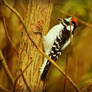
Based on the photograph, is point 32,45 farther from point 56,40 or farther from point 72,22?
point 72,22

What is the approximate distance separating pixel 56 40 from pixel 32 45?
0.18m

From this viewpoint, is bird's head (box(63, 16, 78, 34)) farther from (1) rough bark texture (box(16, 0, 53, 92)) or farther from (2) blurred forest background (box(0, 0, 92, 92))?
(1) rough bark texture (box(16, 0, 53, 92))

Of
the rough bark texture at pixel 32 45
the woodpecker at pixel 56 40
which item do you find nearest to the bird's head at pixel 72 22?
the woodpecker at pixel 56 40

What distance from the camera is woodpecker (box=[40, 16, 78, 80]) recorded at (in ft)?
4.36

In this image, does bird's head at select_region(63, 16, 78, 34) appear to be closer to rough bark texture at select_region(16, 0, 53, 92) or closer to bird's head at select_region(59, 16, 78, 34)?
bird's head at select_region(59, 16, 78, 34)

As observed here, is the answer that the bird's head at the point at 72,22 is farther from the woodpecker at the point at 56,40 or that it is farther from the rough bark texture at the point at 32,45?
the rough bark texture at the point at 32,45

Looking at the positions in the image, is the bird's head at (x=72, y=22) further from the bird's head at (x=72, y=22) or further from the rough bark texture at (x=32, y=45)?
the rough bark texture at (x=32, y=45)

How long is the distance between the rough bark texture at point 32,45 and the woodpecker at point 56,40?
0.12 feet

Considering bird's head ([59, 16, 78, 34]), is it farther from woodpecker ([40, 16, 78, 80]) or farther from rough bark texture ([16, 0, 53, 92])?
rough bark texture ([16, 0, 53, 92])

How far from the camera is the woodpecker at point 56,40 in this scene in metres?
1.33

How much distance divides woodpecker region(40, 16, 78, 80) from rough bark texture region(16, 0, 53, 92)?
0.04 m

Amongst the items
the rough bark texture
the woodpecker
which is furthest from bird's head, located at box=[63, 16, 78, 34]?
the rough bark texture

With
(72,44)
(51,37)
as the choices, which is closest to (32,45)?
(51,37)

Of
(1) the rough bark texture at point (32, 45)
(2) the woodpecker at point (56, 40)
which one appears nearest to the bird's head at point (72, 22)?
(2) the woodpecker at point (56, 40)
